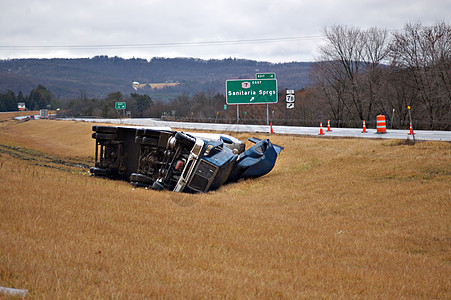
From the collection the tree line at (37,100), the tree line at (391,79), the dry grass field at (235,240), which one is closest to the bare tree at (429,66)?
the tree line at (391,79)

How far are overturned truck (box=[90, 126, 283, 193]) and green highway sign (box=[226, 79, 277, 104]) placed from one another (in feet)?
82.5

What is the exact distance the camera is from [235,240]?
9.15 metres

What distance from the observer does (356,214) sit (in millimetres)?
13781

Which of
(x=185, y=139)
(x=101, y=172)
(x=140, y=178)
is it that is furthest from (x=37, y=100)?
(x=185, y=139)

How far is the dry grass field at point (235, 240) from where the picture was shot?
6062mm

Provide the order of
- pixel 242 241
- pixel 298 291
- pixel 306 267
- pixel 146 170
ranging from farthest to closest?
pixel 146 170 < pixel 242 241 < pixel 306 267 < pixel 298 291

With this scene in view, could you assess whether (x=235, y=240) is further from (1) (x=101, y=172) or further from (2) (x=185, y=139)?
(1) (x=101, y=172)

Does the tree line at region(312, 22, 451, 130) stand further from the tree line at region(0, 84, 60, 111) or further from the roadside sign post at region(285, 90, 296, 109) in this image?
the tree line at region(0, 84, 60, 111)

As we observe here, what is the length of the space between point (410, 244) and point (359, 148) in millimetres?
13961

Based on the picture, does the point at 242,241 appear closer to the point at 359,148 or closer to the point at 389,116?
the point at 359,148

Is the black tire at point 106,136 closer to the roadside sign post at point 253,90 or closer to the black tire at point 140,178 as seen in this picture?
the black tire at point 140,178

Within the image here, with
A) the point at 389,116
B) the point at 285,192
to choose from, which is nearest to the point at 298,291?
the point at 285,192

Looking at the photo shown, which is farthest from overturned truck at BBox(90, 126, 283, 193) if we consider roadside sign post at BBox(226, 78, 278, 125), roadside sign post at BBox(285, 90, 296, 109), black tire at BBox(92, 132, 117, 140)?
roadside sign post at BBox(226, 78, 278, 125)

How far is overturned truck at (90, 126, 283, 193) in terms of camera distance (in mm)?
16703
